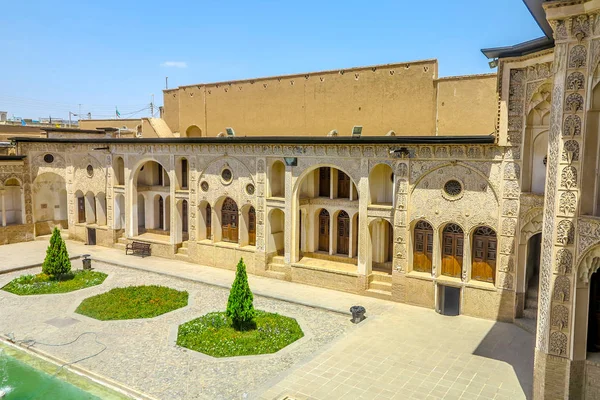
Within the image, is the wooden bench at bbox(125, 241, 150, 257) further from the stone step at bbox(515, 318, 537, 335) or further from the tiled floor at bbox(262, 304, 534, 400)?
the stone step at bbox(515, 318, 537, 335)

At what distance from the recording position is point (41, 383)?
11484 mm

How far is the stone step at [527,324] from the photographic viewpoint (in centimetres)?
1382

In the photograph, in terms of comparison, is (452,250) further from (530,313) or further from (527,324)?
(527,324)

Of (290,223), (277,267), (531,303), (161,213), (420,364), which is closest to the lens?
(420,364)

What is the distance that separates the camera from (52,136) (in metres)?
28.5

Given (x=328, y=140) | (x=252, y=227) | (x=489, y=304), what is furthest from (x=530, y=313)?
(x=252, y=227)

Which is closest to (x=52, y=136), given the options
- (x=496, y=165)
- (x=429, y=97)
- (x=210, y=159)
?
(x=210, y=159)

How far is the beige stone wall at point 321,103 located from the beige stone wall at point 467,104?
0.40m

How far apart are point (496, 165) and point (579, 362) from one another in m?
6.74

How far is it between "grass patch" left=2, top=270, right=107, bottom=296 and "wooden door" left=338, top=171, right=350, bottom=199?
10.1 m

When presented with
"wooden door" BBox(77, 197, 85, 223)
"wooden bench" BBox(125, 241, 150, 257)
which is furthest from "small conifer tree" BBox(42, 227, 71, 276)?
"wooden door" BBox(77, 197, 85, 223)

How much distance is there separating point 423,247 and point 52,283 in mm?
13834

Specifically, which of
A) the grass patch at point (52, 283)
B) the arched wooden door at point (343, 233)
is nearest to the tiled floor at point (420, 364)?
the arched wooden door at point (343, 233)

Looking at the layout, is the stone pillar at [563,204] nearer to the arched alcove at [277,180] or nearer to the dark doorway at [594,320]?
→ the dark doorway at [594,320]
